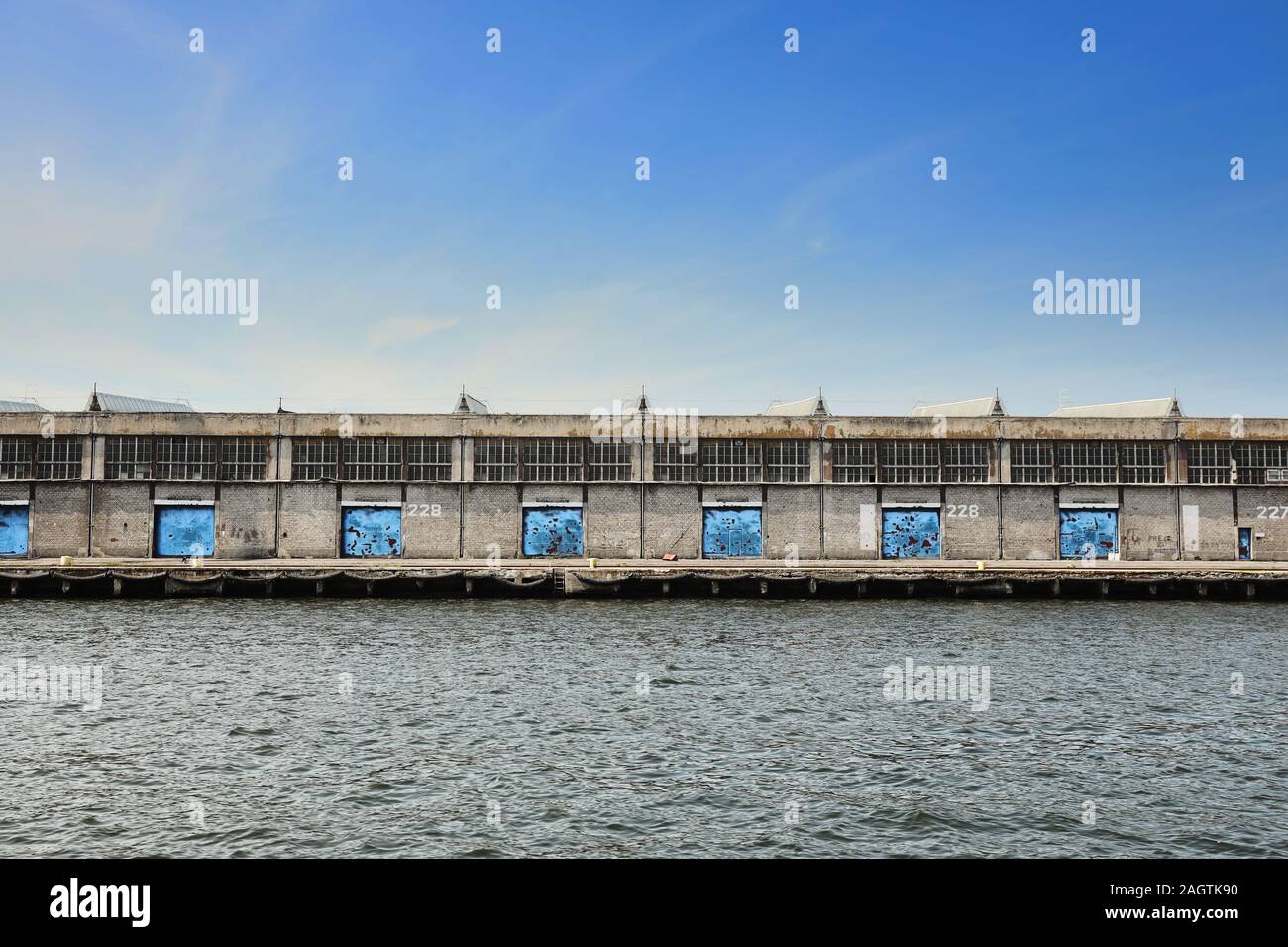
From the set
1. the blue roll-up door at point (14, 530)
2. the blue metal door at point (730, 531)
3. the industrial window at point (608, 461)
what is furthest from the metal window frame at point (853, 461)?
the blue roll-up door at point (14, 530)

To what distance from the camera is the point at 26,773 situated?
17.4 m

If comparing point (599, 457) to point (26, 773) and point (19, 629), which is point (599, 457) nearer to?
point (19, 629)

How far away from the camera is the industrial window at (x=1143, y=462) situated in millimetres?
59969

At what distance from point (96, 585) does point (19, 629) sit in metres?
13.7

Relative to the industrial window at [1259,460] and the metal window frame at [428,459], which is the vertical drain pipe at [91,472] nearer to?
the metal window frame at [428,459]

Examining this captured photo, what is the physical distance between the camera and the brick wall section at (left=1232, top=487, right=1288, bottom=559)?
5962cm

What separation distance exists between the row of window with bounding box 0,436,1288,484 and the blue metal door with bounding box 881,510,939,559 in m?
2.24

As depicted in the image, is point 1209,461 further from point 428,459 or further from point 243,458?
point 243,458

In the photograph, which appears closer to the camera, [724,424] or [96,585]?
[96,585]

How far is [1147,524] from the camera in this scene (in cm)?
5953

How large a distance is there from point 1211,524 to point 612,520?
37492mm

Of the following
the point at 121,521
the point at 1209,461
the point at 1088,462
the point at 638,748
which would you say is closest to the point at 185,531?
the point at 121,521

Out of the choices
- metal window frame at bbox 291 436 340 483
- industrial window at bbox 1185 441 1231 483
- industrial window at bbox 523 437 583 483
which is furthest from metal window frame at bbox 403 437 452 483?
industrial window at bbox 1185 441 1231 483

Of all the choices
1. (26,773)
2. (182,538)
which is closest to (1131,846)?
(26,773)
